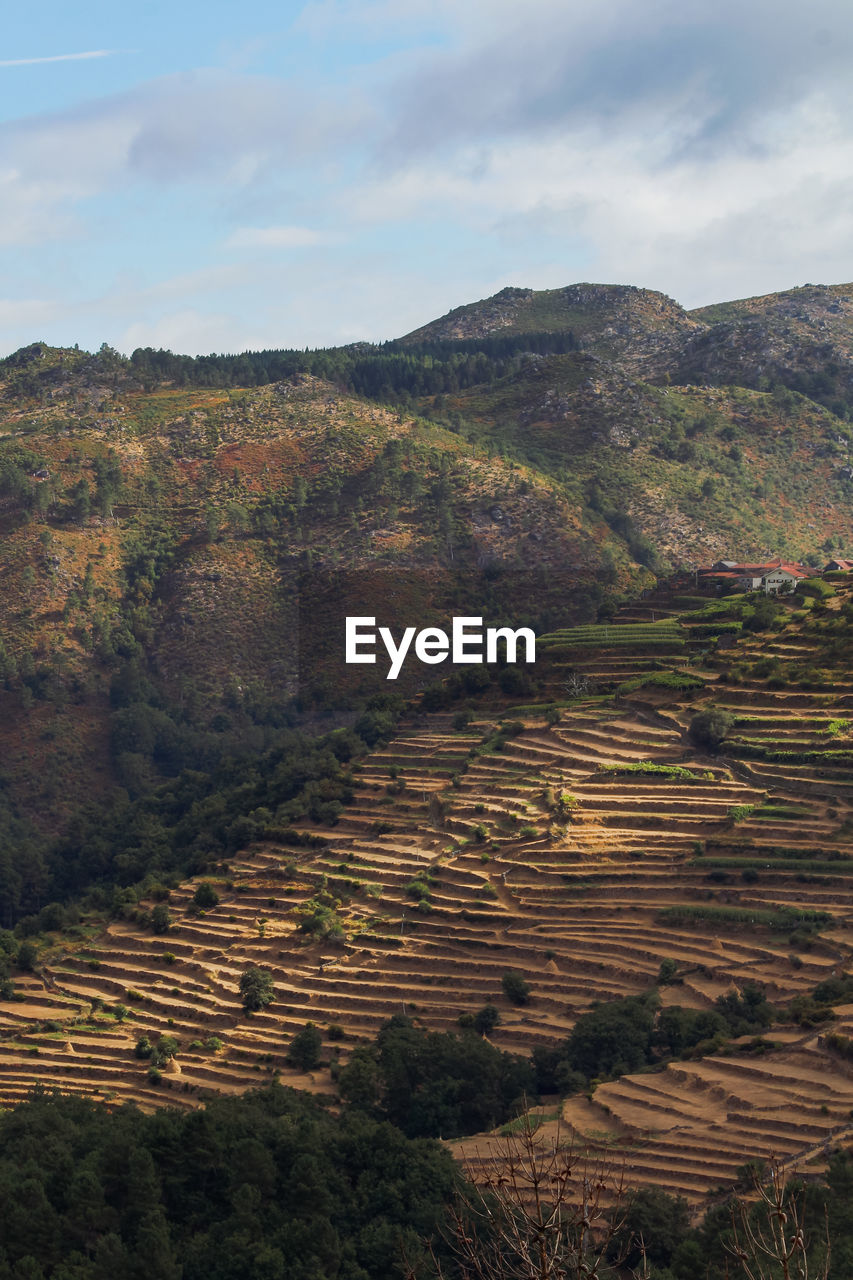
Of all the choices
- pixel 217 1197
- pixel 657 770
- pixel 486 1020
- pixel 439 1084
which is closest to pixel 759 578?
pixel 657 770

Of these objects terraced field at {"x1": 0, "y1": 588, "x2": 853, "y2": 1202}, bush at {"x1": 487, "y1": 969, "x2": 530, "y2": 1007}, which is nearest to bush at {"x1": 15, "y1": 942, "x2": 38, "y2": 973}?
terraced field at {"x1": 0, "y1": 588, "x2": 853, "y2": 1202}

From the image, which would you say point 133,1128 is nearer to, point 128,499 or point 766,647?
point 766,647

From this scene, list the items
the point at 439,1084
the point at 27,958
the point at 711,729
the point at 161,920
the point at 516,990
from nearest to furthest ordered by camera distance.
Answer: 1. the point at 439,1084
2. the point at 516,990
3. the point at 27,958
4. the point at 161,920
5. the point at 711,729

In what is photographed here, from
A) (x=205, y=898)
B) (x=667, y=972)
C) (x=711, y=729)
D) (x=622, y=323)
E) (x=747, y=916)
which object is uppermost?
(x=622, y=323)

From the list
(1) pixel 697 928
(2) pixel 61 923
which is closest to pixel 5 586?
(2) pixel 61 923

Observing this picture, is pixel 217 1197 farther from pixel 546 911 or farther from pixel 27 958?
pixel 27 958

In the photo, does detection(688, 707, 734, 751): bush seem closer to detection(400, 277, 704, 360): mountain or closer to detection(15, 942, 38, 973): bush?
detection(15, 942, 38, 973): bush
